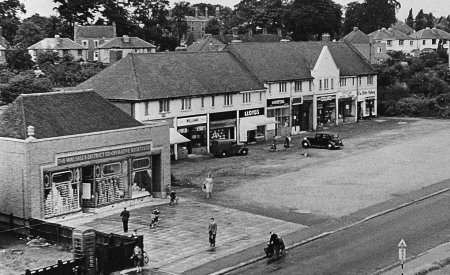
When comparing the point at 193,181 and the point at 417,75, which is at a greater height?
the point at 417,75

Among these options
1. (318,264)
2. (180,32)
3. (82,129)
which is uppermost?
(180,32)

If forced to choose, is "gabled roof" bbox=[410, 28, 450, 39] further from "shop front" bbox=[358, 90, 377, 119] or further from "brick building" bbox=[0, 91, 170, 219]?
"brick building" bbox=[0, 91, 170, 219]

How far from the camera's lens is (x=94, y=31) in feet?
418

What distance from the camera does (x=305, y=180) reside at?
167 feet

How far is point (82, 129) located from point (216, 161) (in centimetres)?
1882

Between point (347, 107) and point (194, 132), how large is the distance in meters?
25.8

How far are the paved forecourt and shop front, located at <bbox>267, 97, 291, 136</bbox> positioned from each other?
28.7 metres

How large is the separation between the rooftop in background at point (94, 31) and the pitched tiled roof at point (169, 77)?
59.8 meters

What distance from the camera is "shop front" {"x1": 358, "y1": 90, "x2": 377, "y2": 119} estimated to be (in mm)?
85812

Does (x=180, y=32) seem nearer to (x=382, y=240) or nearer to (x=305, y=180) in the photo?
(x=305, y=180)

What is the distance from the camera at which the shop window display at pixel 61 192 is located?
38.8 m

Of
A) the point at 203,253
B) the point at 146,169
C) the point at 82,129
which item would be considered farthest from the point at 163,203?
the point at 203,253

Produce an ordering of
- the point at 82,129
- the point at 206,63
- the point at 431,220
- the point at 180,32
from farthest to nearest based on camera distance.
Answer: the point at 180,32 → the point at 206,63 → the point at 82,129 → the point at 431,220

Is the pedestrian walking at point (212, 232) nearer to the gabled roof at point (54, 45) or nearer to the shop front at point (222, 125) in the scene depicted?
the shop front at point (222, 125)
